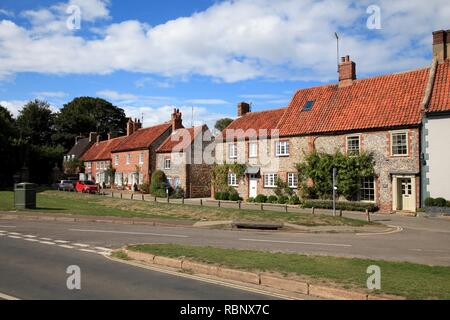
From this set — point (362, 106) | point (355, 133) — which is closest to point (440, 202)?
point (355, 133)

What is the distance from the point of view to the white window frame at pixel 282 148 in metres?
37.9

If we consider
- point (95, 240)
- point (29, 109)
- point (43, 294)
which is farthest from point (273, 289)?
point (29, 109)

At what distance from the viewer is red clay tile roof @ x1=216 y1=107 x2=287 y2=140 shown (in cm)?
4116

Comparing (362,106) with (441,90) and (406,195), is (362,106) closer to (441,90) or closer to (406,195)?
(441,90)

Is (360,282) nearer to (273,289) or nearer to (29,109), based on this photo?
(273,289)

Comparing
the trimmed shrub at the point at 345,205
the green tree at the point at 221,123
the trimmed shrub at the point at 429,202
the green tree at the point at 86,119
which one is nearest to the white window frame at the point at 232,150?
the trimmed shrub at the point at 345,205

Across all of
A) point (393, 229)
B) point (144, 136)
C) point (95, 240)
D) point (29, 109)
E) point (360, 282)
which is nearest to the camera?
point (360, 282)

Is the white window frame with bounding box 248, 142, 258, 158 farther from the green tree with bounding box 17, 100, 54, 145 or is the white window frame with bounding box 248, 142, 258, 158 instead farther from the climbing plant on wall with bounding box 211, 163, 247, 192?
the green tree with bounding box 17, 100, 54, 145

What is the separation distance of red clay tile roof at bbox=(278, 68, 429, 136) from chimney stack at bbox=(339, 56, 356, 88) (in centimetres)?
50

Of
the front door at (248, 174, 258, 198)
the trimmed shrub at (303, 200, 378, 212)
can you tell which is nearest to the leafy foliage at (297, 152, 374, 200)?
the trimmed shrub at (303, 200, 378, 212)

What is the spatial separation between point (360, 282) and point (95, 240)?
10116 mm

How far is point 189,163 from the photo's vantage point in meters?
47.8

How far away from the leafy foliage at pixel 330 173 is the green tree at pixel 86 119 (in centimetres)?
6805
